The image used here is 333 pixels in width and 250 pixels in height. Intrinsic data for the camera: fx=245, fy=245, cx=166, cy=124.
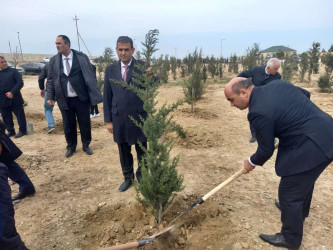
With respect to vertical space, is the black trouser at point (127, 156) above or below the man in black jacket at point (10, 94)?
below

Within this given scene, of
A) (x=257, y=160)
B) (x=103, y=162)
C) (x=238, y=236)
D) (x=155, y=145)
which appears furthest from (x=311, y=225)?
(x=103, y=162)

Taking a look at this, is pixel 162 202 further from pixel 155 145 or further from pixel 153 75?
pixel 153 75

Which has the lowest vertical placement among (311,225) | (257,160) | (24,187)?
(311,225)

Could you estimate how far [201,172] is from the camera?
4.10 metres

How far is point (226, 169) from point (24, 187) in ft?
10.2

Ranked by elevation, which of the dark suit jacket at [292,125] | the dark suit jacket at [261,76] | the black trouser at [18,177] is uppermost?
the dark suit jacket at [261,76]

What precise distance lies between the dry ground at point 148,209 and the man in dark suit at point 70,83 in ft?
3.23

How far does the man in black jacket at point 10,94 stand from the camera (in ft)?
18.8

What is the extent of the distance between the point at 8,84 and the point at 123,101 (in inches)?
163

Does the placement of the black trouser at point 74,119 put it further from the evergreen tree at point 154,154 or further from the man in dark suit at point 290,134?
the man in dark suit at point 290,134

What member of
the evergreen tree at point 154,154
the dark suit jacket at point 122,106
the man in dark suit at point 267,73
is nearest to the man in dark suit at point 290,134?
the evergreen tree at point 154,154

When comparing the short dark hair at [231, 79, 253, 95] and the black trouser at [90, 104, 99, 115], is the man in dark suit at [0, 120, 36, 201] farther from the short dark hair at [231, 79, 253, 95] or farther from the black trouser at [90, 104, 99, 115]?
the black trouser at [90, 104, 99, 115]

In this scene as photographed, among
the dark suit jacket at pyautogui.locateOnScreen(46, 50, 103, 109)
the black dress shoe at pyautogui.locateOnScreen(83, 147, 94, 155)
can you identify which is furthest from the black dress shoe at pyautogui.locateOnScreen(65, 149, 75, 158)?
the dark suit jacket at pyautogui.locateOnScreen(46, 50, 103, 109)

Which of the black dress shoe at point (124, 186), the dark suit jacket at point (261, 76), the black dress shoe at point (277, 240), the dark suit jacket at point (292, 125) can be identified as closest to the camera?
the dark suit jacket at point (292, 125)
